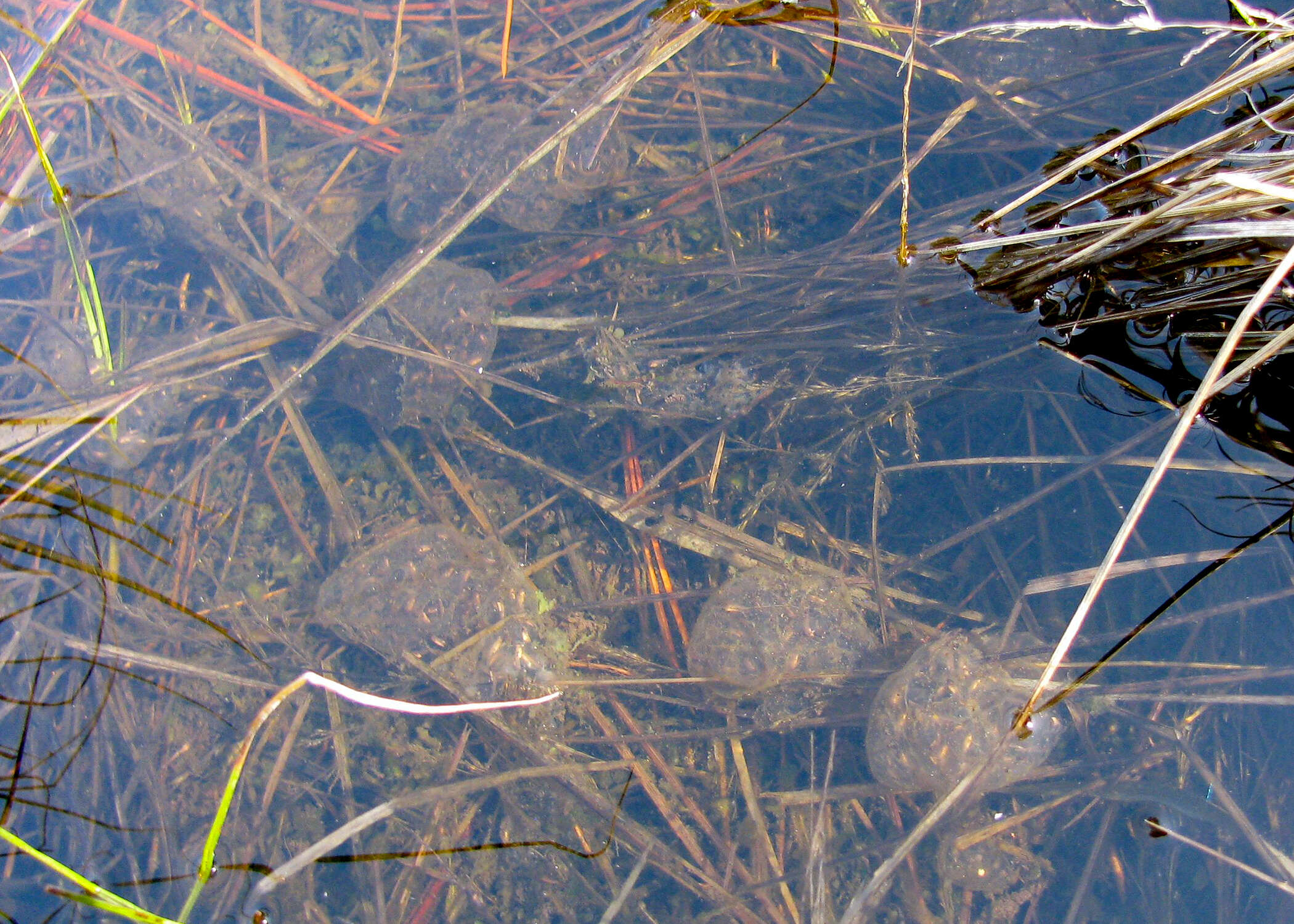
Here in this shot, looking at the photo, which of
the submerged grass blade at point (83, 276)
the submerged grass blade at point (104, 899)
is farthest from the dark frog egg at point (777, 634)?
the submerged grass blade at point (83, 276)

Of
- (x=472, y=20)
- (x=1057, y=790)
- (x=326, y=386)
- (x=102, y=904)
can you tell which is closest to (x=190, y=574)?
(x=326, y=386)

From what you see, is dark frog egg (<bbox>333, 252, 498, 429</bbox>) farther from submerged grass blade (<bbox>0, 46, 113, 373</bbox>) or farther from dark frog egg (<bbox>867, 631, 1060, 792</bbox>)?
dark frog egg (<bbox>867, 631, 1060, 792</bbox>)

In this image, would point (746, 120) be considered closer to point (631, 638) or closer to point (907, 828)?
point (631, 638)

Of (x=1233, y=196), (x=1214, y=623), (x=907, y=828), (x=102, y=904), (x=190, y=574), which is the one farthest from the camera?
(x=190, y=574)


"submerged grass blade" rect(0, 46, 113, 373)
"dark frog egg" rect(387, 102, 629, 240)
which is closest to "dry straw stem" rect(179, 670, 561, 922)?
"submerged grass blade" rect(0, 46, 113, 373)

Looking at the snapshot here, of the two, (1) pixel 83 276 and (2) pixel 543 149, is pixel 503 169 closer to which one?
(2) pixel 543 149

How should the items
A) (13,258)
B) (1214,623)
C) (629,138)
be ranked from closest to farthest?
(1214,623) < (629,138) < (13,258)

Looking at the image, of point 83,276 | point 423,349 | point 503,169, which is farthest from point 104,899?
point 503,169
